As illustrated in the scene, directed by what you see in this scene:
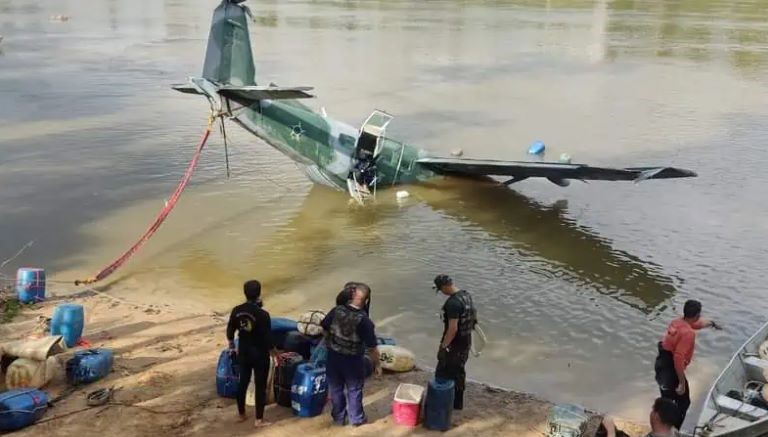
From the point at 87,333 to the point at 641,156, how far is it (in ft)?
66.6

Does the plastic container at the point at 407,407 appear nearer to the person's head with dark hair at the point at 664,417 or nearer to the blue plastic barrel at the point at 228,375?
the blue plastic barrel at the point at 228,375

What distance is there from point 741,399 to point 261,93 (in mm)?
11762

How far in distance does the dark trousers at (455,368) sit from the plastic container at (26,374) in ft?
16.6

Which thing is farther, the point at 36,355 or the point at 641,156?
the point at 641,156

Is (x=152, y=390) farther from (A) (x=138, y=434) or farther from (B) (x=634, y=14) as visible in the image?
(B) (x=634, y=14)

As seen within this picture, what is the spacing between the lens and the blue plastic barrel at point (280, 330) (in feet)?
33.5

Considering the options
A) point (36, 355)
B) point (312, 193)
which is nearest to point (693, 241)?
point (312, 193)

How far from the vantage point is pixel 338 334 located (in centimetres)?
832

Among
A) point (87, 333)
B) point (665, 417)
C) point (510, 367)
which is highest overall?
point (665, 417)

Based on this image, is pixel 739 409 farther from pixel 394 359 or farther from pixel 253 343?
pixel 253 343

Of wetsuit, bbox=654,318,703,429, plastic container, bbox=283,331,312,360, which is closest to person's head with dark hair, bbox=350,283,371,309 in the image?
plastic container, bbox=283,331,312,360

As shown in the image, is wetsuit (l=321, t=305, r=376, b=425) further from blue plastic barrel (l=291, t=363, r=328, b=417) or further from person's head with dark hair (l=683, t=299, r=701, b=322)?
person's head with dark hair (l=683, t=299, r=701, b=322)

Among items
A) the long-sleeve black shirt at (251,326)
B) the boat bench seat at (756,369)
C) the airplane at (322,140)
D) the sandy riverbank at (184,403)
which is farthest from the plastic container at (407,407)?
the airplane at (322,140)

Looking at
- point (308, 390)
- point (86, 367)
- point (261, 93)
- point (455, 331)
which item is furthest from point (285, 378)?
point (261, 93)
